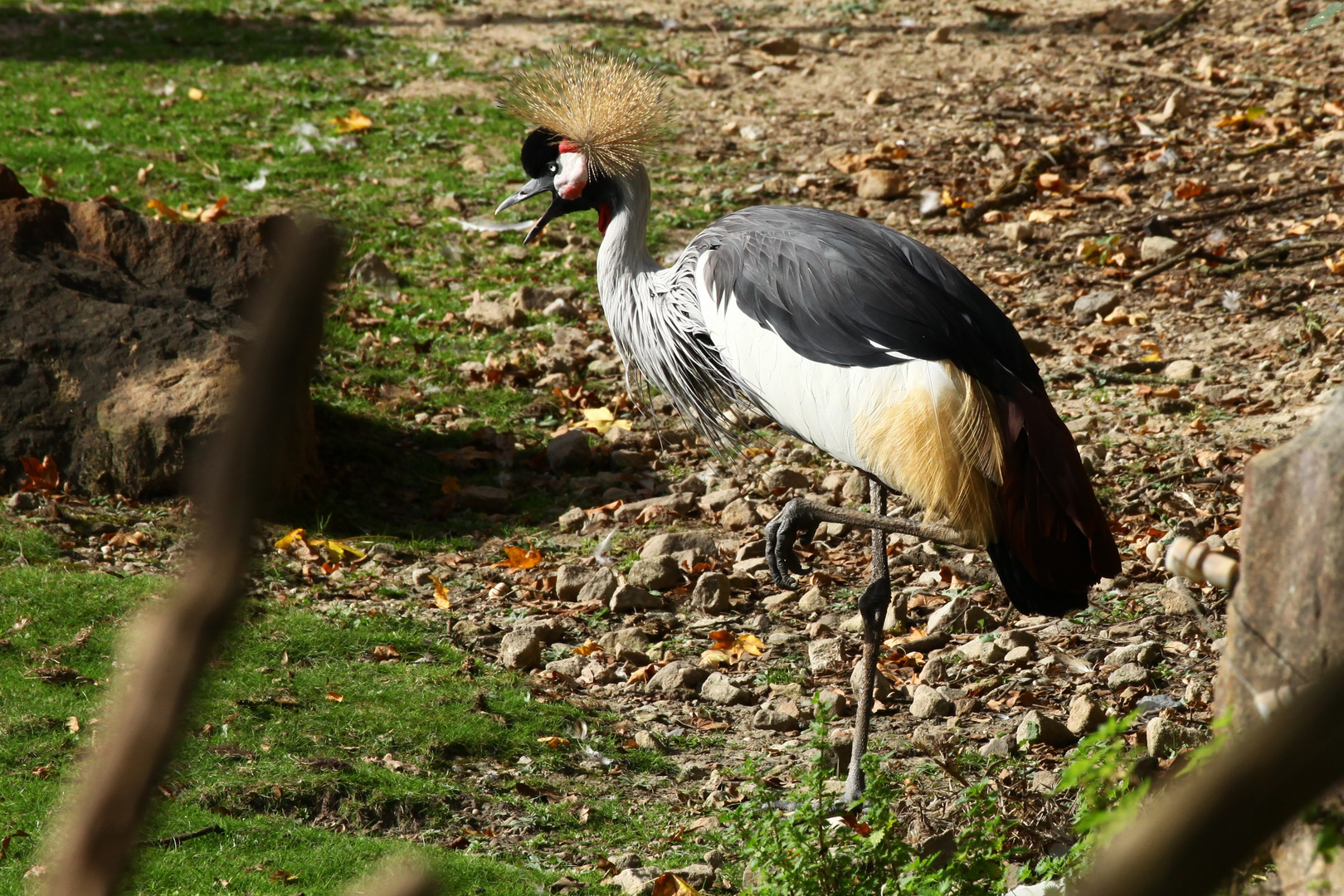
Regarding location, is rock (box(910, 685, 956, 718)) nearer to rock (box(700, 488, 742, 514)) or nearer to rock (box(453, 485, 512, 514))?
rock (box(700, 488, 742, 514))

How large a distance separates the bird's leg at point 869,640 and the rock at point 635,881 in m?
0.71

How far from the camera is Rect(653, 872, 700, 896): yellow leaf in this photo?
10.2 ft

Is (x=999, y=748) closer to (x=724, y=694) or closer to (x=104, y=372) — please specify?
(x=724, y=694)

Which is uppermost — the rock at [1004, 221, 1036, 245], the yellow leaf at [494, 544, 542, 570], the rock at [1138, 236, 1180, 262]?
the rock at [1004, 221, 1036, 245]

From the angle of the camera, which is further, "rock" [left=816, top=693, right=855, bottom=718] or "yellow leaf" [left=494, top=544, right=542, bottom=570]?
"yellow leaf" [left=494, top=544, right=542, bottom=570]

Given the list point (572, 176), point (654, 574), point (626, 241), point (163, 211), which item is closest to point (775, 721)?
point (654, 574)

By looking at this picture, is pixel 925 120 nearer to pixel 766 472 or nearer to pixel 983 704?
pixel 766 472

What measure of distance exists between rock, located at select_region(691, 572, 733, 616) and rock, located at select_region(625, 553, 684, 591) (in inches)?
6.8

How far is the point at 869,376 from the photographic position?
3.71 metres

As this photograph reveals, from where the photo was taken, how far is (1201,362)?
600 centimetres

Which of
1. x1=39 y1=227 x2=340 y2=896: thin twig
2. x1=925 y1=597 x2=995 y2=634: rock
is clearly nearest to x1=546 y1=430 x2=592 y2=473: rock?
x1=925 y1=597 x2=995 y2=634: rock

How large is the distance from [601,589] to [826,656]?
0.98 metres

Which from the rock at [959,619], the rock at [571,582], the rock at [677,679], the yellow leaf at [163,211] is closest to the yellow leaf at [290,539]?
the rock at [571,582]

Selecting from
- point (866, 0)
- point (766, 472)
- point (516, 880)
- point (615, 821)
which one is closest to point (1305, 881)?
point (516, 880)
